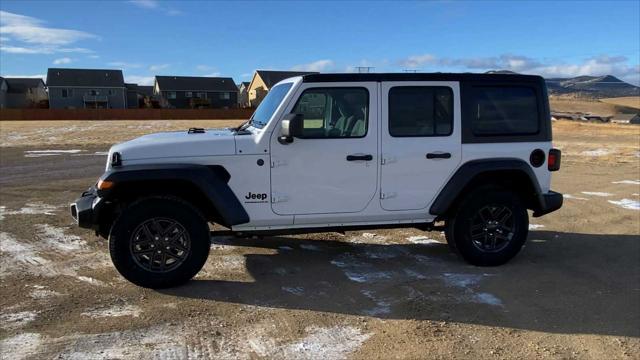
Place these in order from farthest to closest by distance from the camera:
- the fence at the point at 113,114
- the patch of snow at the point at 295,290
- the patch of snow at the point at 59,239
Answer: the fence at the point at 113,114 → the patch of snow at the point at 59,239 → the patch of snow at the point at 295,290

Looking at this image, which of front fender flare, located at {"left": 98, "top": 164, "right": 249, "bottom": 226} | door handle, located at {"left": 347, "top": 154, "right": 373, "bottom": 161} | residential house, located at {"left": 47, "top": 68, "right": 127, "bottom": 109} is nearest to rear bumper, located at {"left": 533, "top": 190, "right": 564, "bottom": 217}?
door handle, located at {"left": 347, "top": 154, "right": 373, "bottom": 161}

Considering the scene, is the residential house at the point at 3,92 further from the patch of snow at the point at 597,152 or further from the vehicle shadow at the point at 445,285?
the vehicle shadow at the point at 445,285

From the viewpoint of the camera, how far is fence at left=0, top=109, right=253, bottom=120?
156 feet

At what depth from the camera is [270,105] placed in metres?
5.53

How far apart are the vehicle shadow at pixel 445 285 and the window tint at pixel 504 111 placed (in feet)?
5.01

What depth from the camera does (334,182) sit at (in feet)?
17.2

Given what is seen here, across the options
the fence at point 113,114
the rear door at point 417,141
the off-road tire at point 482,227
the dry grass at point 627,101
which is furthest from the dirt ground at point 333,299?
the dry grass at point 627,101

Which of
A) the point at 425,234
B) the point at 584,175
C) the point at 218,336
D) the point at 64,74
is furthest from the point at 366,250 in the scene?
the point at 64,74

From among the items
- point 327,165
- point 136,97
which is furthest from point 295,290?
point 136,97

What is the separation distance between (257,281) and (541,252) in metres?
3.53

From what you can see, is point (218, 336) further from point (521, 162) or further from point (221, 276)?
point (521, 162)

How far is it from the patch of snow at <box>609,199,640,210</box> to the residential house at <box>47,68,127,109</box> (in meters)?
76.4

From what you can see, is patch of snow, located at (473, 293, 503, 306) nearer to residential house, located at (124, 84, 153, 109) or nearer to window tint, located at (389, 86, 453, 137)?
window tint, located at (389, 86, 453, 137)

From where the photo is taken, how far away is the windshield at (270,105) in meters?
5.32
